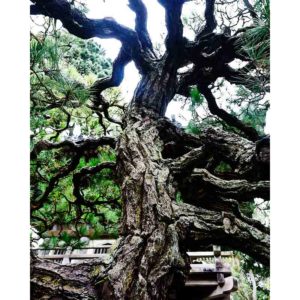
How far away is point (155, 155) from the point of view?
37.7 inches

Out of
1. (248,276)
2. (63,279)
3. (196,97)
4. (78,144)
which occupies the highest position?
(196,97)

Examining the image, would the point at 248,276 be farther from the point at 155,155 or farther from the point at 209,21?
the point at 209,21

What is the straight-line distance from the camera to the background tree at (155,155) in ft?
2.40

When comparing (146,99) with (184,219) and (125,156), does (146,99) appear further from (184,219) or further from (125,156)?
(184,219)

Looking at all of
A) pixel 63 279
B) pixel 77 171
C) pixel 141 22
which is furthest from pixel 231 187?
pixel 77 171

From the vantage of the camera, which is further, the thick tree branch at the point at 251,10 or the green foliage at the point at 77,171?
the green foliage at the point at 77,171

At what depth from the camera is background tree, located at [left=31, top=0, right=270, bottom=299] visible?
28.9 inches

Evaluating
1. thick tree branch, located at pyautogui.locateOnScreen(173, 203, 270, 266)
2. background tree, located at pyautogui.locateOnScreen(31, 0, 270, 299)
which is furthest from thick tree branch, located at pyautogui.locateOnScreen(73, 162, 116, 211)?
thick tree branch, located at pyautogui.locateOnScreen(173, 203, 270, 266)

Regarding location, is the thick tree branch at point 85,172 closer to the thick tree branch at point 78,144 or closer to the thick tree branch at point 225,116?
the thick tree branch at point 78,144

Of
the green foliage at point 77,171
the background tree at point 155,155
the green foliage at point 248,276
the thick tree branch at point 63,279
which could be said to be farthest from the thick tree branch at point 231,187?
the green foliage at point 77,171

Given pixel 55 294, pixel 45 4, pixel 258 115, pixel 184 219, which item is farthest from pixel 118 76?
pixel 55 294

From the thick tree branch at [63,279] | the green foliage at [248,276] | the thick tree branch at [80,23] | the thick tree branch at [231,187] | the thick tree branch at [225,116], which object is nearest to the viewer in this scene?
the thick tree branch at [63,279]

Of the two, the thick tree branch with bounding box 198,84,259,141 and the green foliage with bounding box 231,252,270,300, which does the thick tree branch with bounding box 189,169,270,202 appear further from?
the thick tree branch with bounding box 198,84,259,141
